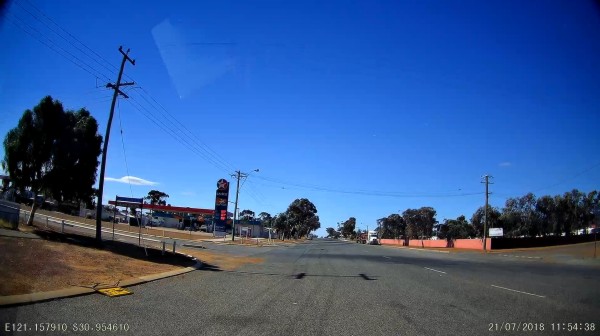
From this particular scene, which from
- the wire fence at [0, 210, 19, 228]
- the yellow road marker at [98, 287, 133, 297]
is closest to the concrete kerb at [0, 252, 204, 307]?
the yellow road marker at [98, 287, 133, 297]

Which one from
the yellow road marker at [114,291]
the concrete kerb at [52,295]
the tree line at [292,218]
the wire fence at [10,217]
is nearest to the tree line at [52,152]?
the wire fence at [10,217]

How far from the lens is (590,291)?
12406mm

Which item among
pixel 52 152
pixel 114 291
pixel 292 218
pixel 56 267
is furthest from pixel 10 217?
pixel 292 218

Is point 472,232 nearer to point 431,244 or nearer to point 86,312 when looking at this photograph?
point 431,244

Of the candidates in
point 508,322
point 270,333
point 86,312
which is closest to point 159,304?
point 86,312

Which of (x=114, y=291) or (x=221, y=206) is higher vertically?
(x=221, y=206)

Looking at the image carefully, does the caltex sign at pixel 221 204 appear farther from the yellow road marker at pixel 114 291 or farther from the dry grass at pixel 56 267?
the yellow road marker at pixel 114 291

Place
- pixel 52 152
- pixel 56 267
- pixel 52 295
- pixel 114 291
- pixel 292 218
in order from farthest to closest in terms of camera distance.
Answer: pixel 292 218
pixel 52 152
pixel 56 267
pixel 114 291
pixel 52 295

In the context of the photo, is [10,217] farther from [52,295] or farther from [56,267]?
[52,295]

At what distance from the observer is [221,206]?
59.6 m

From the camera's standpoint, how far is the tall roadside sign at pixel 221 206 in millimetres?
57831

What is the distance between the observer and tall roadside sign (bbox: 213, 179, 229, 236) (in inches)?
Result: 2277

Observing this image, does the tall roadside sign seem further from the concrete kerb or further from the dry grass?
the concrete kerb

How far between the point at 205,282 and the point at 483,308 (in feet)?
26.8
